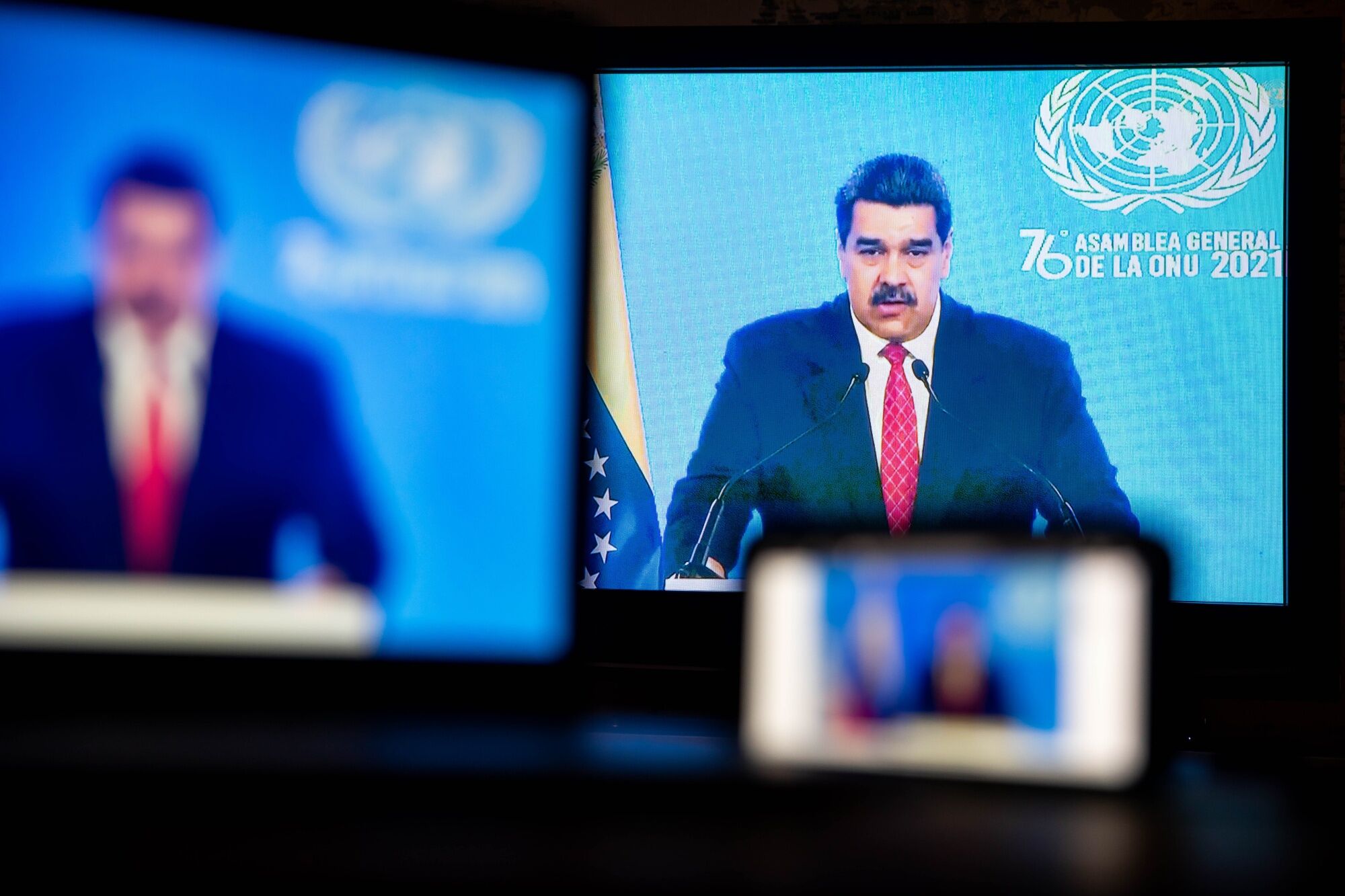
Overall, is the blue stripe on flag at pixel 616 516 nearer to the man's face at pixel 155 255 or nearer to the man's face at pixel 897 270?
the man's face at pixel 897 270

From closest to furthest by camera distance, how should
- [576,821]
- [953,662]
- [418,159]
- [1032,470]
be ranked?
[576,821], [953,662], [418,159], [1032,470]

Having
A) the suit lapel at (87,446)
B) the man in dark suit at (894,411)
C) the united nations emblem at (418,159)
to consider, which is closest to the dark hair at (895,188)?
the man in dark suit at (894,411)

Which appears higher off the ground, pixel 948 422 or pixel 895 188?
pixel 895 188

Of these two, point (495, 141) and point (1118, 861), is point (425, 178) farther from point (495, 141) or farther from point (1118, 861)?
point (1118, 861)

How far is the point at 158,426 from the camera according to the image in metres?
0.60

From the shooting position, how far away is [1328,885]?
1.22ft

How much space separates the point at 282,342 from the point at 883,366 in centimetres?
51

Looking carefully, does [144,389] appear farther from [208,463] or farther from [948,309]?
[948,309]

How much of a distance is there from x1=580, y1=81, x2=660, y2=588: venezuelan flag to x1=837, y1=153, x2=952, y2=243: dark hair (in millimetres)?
193

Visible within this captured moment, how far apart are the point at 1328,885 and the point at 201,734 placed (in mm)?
491

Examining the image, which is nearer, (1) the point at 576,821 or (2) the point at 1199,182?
(1) the point at 576,821

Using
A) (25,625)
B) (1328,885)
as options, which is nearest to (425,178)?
(25,625)

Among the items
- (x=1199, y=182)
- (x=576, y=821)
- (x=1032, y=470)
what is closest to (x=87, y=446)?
(x=576, y=821)

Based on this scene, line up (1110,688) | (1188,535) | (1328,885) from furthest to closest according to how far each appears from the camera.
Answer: (1188,535) < (1110,688) < (1328,885)
